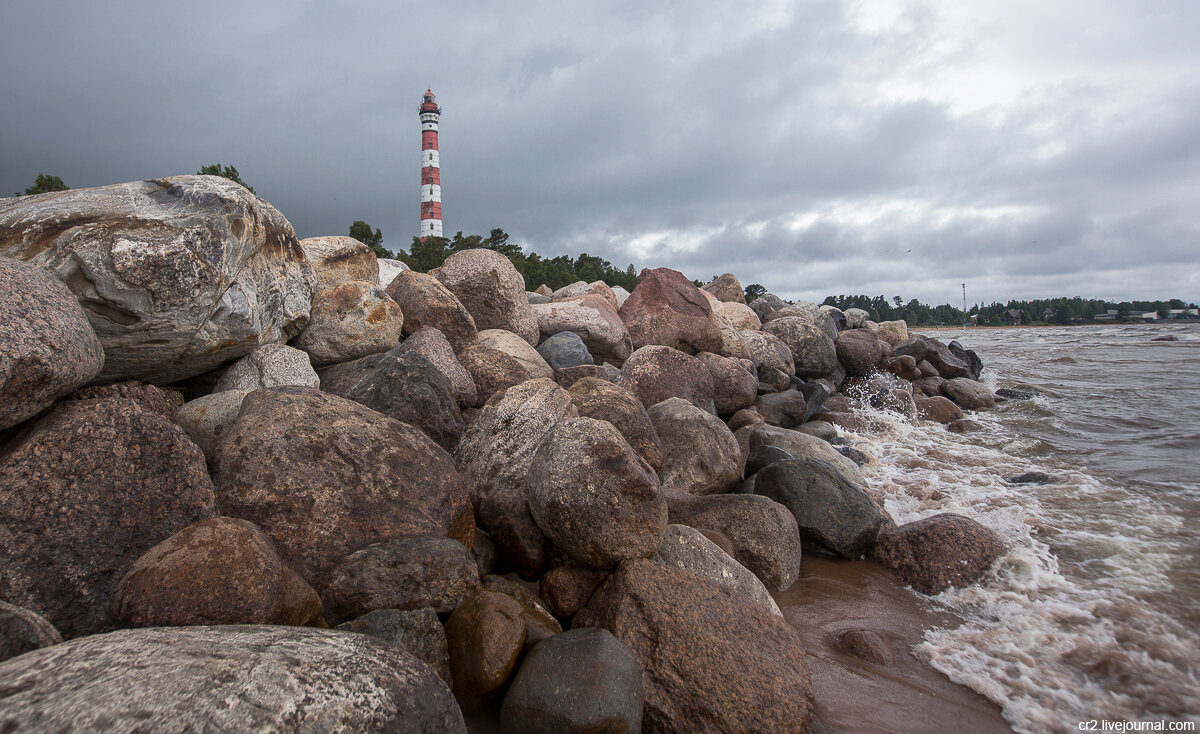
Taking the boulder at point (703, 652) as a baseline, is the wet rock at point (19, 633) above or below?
above

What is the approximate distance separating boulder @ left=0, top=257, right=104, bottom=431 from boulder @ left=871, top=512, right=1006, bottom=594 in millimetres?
6277

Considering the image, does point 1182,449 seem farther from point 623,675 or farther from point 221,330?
point 221,330

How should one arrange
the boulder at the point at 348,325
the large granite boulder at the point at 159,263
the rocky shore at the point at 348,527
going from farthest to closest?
the boulder at the point at 348,325 < the large granite boulder at the point at 159,263 < the rocky shore at the point at 348,527

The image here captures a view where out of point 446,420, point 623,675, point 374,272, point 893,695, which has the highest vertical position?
point 374,272

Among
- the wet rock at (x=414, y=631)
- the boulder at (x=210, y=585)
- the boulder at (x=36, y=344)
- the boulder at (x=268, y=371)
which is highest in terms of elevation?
the boulder at (x=36, y=344)

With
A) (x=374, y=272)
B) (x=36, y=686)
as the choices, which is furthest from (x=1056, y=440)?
(x=36, y=686)

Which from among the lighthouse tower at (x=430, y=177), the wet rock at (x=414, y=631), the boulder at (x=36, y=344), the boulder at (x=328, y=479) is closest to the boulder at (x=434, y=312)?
the boulder at (x=328, y=479)

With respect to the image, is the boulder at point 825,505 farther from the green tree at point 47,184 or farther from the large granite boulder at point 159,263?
the green tree at point 47,184

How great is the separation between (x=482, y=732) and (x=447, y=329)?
17.0ft

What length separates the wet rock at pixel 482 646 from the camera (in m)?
3.39

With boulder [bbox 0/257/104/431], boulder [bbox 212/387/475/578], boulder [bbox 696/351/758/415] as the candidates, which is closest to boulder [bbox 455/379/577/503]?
boulder [bbox 212/387/475/578]

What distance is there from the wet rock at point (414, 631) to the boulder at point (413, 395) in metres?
2.12

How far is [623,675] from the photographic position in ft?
10.8

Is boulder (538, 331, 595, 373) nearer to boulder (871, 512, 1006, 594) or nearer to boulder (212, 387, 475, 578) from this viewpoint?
boulder (212, 387, 475, 578)
